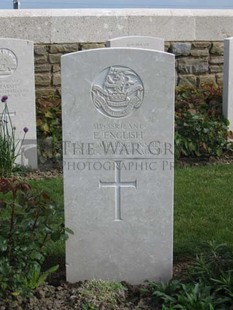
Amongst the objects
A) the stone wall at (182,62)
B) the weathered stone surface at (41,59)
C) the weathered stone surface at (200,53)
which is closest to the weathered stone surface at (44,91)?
the stone wall at (182,62)

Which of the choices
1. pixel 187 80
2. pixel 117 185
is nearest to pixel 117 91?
pixel 117 185

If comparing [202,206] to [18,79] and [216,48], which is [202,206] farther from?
[216,48]

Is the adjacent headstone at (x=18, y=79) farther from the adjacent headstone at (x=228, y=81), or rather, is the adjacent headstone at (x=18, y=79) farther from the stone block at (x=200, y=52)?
the stone block at (x=200, y=52)

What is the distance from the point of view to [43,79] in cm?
872

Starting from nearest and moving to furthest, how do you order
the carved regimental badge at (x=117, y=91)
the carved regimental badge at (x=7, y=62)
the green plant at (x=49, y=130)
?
the carved regimental badge at (x=117, y=91)
the carved regimental badge at (x=7, y=62)
the green plant at (x=49, y=130)

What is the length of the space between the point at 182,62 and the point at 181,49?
6.9 inches

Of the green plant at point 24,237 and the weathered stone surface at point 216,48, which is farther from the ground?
the weathered stone surface at point 216,48

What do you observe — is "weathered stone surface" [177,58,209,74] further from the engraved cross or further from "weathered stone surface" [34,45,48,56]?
the engraved cross

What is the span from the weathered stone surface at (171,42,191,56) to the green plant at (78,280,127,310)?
17.9 feet

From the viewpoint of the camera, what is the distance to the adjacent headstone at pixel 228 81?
7.90 meters

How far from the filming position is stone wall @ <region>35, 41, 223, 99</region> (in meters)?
8.66

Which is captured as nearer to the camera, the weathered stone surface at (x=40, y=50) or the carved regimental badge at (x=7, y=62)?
the carved regimental badge at (x=7, y=62)

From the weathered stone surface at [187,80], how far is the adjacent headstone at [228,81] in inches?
44.6

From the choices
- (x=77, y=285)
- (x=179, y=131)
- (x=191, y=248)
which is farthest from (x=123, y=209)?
(x=179, y=131)
